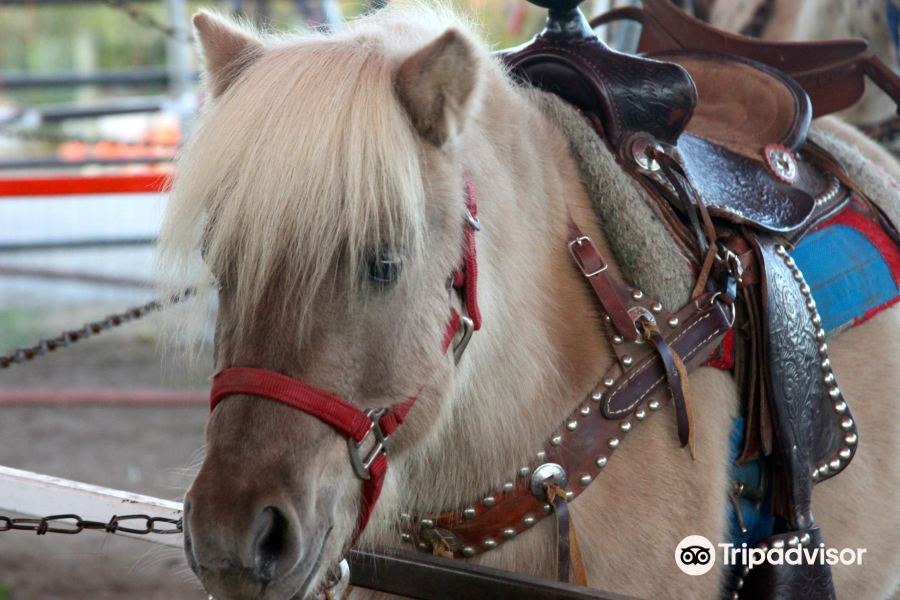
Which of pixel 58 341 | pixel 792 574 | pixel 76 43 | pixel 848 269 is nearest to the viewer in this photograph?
pixel 792 574

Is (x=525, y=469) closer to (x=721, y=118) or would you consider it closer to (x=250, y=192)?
(x=250, y=192)

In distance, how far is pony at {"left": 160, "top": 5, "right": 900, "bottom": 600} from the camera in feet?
4.60

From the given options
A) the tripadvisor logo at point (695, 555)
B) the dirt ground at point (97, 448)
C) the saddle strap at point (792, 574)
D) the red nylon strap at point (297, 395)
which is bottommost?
the dirt ground at point (97, 448)

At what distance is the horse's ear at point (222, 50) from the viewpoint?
1669mm

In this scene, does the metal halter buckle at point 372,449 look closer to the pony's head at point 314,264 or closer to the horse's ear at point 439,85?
the pony's head at point 314,264

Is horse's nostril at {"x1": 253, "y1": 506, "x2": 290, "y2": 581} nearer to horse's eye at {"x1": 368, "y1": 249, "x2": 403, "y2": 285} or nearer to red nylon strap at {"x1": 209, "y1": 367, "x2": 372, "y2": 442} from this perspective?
red nylon strap at {"x1": 209, "y1": 367, "x2": 372, "y2": 442}

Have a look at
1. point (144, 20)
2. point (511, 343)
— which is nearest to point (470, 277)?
point (511, 343)

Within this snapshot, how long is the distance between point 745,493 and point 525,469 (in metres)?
0.47

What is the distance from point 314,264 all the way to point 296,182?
0.12 m

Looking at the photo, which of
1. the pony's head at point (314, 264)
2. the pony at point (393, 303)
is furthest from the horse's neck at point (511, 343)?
the pony's head at point (314, 264)

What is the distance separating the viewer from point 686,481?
1.73m

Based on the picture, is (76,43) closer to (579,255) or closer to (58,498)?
(58,498)

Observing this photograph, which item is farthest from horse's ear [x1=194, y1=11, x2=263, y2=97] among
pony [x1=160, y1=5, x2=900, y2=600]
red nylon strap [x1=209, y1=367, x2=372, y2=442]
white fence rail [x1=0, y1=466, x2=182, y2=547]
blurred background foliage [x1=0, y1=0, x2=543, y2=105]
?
blurred background foliage [x1=0, y1=0, x2=543, y2=105]

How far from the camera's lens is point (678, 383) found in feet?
5.67
